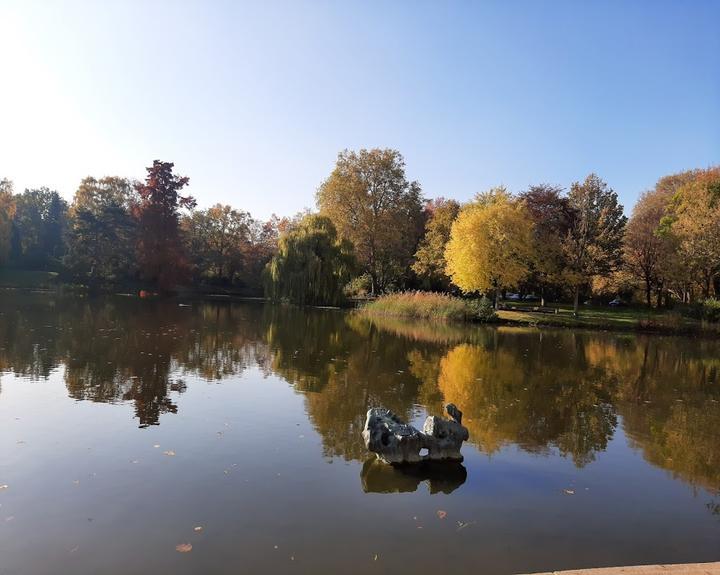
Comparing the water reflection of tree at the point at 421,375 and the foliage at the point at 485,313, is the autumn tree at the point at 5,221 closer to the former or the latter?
the water reflection of tree at the point at 421,375

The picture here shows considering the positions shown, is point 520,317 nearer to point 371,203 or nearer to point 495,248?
point 495,248

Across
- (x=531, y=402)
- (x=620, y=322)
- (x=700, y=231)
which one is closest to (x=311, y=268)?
(x=620, y=322)

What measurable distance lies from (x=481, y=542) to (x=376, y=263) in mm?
48679

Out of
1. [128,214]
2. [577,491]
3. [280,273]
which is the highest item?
[128,214]

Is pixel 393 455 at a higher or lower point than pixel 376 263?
lower

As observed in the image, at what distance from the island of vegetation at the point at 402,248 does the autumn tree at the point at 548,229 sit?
0.14 m

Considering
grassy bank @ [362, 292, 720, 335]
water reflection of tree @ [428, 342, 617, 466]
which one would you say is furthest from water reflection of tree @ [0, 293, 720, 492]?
grassy bank @ [362, 292, 720, 335]

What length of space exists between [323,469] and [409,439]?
3.98ft

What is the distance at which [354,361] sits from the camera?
1575 centimetres

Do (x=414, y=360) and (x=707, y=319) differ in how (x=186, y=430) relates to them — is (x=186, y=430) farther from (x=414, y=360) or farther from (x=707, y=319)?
(x=707, y=319)

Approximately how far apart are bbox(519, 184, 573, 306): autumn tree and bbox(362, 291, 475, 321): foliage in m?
6.17

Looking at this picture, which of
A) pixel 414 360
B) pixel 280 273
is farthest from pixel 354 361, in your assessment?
pixel 280 273

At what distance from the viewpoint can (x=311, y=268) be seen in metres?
41.9

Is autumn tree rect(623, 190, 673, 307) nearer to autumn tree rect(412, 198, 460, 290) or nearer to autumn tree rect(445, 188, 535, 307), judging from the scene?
autumn tree rect(445, 188, 535, 307)
